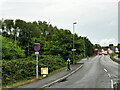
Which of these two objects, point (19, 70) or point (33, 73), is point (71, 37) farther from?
point (19, 70)

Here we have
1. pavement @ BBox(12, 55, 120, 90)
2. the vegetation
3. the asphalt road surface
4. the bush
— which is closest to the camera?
pavement @ BBox(12, 55, 120, 90)

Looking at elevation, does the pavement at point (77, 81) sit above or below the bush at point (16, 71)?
below

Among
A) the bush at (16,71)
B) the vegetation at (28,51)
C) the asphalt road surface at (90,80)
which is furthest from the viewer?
the vegetation at (28,51)

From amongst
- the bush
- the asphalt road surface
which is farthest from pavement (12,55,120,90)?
the bush

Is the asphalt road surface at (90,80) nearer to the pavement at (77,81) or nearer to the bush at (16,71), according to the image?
the pavement at (77,81)

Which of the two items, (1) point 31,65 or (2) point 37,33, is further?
(2) point 37,33

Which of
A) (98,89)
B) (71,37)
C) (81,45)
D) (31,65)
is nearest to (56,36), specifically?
(71,37)

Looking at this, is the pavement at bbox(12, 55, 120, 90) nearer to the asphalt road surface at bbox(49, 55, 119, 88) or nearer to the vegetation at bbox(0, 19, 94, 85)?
the asphalt road surface at bbox(49, 55, 119, 88)

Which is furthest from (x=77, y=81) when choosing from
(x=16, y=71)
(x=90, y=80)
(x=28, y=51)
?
(x=28, y=51)

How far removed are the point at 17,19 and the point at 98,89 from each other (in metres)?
62.7

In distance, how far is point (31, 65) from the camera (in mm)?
14117

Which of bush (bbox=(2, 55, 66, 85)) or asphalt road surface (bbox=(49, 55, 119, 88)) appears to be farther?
bush (bbox=(2, 55, 66, 85))

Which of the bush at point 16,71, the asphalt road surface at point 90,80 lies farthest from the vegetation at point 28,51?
the asphalt road surface at point 90,80

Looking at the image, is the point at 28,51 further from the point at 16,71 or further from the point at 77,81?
the point at 77,81
